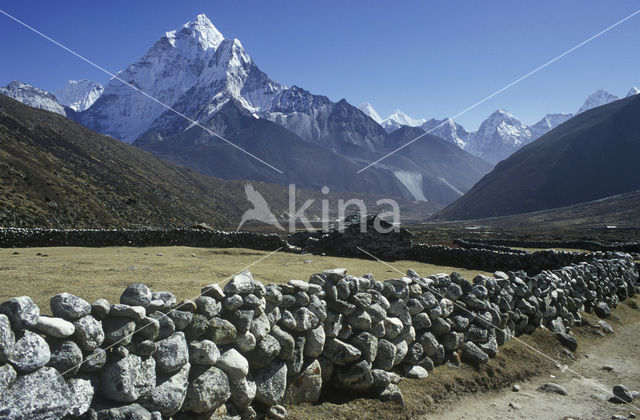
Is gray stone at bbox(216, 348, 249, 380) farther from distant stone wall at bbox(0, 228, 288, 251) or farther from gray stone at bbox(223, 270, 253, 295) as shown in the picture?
distant stone wall at bbox(0, 228, 288, 251)

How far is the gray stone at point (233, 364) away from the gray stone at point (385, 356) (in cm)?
255

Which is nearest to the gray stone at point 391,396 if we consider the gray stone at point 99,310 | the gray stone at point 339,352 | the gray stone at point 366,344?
the gray stone at point 366,344

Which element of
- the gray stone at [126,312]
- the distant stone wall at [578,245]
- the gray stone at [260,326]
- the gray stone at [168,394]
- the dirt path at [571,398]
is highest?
the gray stone at [126,312]

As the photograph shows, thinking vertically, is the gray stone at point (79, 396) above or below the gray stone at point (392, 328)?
above

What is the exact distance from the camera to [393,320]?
745 centimetres

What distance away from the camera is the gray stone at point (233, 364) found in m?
5.24

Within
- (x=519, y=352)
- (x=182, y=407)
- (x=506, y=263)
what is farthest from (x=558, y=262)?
(x=182, y=407)

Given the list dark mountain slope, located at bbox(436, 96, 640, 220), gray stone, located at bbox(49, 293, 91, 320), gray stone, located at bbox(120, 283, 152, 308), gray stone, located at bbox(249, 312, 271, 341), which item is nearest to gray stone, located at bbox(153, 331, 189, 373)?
gray stone, located at bbox(120, 283, 152, 308)

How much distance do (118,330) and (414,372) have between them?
16.7 ft

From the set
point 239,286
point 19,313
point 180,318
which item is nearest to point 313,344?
point 239,286

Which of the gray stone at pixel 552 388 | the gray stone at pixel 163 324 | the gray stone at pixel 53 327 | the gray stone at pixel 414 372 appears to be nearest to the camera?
the gray stone at pixel 53 327

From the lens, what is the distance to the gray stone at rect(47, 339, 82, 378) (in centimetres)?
389

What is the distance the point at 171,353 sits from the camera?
4730mm

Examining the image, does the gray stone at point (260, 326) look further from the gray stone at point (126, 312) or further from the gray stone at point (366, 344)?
the gray stone at point (366, 344)
